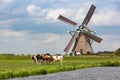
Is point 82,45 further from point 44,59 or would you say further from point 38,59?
point 44,59

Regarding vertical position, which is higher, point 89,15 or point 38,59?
point 89,15

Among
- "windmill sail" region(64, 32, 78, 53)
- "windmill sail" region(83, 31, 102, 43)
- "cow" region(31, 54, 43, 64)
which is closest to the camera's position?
"cow" region(31, 54, 43, 64)

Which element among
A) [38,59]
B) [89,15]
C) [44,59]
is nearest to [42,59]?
[44,59]

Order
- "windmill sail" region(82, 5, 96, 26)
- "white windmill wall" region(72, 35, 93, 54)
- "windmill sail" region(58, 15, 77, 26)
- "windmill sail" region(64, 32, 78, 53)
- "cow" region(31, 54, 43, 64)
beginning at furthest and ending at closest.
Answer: "white windmill wall" region(72, 35, 93, 54) < "windmill sail" region(58, 15, 77, 26) < "windmill sail" region(82, 5, 96, 26) < "windmill sail" region(64, 32, 78, 53) < "cow" region(31, 54, 43, 64)

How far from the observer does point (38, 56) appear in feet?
178

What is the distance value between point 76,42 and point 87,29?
3.13 m

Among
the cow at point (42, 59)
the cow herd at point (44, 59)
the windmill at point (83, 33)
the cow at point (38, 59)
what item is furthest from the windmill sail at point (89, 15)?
the cow at point (38, 59)

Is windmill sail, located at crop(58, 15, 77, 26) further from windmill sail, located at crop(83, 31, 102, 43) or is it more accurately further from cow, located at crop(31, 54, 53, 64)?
cow, located at crop(31, 54, 53, 64)

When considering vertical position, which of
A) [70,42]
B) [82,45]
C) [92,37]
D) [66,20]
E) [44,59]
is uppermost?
[66,20]

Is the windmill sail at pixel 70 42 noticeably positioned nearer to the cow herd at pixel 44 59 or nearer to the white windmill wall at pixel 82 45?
the white windmill wall at pixel 82 45

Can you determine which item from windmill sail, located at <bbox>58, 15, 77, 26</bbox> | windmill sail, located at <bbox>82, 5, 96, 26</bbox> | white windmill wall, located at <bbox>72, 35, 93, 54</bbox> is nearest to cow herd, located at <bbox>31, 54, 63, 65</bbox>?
white windmill wall, located at <bbox>72, 35, 93, 54</bbox>

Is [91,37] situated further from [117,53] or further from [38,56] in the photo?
[38,56]

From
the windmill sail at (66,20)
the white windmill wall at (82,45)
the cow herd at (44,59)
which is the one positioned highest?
the windmill sail at (66,20)

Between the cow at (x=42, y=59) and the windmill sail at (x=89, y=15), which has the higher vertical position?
the windmill sail at (x=89, y=15)
